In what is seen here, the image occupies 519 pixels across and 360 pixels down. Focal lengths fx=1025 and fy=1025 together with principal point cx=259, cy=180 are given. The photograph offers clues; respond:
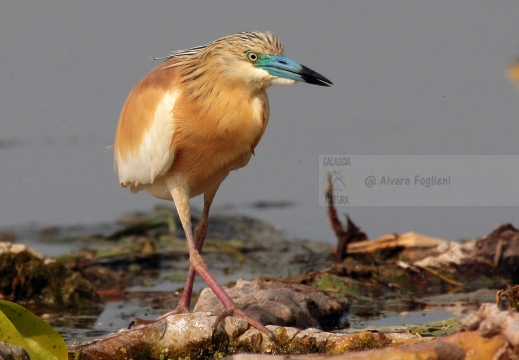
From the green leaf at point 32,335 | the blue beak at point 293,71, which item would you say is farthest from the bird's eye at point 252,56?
the green leaf at point 32,335

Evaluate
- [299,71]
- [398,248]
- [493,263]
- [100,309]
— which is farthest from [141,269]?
[299,71]

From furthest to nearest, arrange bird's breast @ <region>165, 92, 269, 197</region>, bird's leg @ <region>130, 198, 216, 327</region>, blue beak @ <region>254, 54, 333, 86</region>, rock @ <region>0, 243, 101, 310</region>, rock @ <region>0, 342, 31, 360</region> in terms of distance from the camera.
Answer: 1. rock @ <region>0, 243, 101, 310</region>
2. bird's leg @ <region>130, 198, 216, 327</region>
3. bird's breast @ <region>165, 92, 269, 197</region>
4. blue beak @ <region>254, 54, 333, 86</region>
5. rock @ <region>0, 342, 31, 360</region>

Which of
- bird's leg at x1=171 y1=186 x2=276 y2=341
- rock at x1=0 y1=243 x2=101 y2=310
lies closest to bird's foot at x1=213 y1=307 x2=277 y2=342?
bird's leg at x1=171 y1=186 x2=276 y2=341

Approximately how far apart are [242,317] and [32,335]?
4.41 ft

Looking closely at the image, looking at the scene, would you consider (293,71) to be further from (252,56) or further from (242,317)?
(242,317)

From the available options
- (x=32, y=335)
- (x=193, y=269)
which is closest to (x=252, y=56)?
(x=193, y=269)

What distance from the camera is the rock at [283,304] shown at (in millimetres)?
6730

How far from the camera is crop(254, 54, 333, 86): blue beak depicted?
252 inches

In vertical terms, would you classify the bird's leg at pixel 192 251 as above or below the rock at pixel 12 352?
above

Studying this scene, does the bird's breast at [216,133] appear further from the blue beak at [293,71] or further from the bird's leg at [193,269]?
the bird's leg at [193,269]

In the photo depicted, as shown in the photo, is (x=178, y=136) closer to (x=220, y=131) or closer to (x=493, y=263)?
(x=220, y=131)

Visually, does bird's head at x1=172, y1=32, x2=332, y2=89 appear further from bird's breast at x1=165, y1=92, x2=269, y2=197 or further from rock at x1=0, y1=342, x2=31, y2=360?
rock at x1=0, y1=342, x2=31, y2=360

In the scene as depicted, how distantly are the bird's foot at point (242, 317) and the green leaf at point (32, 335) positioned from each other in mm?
950

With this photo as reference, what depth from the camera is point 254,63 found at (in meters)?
6.61
